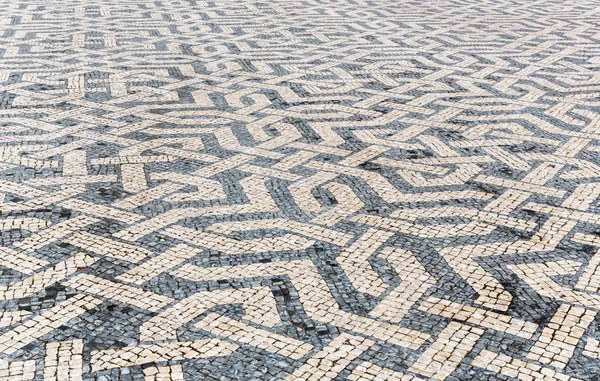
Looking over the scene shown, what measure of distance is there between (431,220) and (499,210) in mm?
298

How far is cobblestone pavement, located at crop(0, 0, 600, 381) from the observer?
2.23m

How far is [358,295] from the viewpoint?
2.50 metres

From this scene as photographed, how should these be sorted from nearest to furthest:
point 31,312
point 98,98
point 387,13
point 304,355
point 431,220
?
point 304,355
point 31,312
point 431,220
point 98,98
point 387,13

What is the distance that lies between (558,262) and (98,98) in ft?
9.60

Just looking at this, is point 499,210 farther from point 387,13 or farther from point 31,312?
point 387,13

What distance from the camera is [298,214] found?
3.10m

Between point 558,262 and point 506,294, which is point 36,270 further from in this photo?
point 558,262

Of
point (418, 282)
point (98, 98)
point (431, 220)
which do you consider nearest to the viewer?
point (418, 282)

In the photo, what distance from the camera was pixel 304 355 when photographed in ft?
7.19

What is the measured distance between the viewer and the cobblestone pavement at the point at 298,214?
2.23m

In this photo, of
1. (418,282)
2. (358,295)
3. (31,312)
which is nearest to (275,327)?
(358,295)

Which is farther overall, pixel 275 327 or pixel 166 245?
pixel 166 245

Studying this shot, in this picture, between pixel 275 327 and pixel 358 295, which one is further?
pixel 358 295

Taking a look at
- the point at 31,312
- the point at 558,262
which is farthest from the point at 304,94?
the point at 31,312
